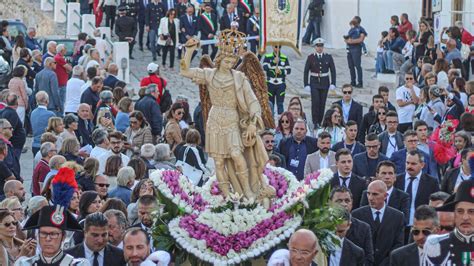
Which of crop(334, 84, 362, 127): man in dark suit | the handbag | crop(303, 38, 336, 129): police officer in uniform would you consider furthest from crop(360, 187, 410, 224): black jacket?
crop(303, 38, 336, 129): police officer in uniform

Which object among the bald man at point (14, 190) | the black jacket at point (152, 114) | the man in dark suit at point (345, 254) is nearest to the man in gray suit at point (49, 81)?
the black jacket at point (152, 114)

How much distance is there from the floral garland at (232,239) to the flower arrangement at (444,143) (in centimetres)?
575

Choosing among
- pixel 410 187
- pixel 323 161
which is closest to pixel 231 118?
pixel 410 187

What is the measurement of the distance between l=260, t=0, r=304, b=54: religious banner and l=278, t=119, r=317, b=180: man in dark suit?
4.57 m

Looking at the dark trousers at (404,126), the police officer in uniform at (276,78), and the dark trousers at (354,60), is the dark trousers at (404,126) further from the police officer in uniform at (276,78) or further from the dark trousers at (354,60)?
the dark trousers at (354,60)

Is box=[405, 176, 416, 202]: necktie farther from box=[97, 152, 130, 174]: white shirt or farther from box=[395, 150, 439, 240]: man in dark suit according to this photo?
box=[97, 152, 130, 174]: white shirt

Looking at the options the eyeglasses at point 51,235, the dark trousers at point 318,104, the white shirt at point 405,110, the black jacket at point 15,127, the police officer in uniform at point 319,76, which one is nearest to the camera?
the eyeglasses at point 51,235

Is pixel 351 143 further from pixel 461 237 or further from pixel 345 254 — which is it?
pixel 461 237

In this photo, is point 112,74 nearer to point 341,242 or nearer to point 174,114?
point 174,114

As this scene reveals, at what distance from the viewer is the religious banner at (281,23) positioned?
28.1 metres

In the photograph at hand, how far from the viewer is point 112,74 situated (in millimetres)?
28828

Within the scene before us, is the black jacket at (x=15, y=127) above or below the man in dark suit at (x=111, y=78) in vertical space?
below

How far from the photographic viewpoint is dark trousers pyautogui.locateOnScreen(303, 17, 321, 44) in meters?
41.9

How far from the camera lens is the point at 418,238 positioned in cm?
1599
